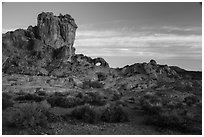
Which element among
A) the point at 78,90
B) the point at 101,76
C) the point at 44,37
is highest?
the point at 44,37

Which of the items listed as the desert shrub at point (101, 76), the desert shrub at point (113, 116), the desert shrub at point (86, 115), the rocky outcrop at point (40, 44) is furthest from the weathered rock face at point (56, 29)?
the desert shrub at point (113, 116)

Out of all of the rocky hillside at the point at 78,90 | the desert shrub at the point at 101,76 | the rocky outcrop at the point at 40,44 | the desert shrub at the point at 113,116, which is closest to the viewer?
the rocky hillside at the point at 78,90

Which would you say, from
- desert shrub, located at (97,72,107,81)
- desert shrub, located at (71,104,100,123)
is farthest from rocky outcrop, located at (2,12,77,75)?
desert shrub, located at (71,104,100,123)

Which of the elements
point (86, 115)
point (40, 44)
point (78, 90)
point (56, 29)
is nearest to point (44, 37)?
point (56, 29)

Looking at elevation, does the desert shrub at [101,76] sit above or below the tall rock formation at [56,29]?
below

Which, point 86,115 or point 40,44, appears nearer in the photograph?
point 86,115

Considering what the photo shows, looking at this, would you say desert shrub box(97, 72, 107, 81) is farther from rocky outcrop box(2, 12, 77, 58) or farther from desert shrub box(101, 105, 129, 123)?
desert shrub box(101, 105, 129, 123)

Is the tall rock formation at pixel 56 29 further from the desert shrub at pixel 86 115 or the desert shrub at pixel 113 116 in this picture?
the desert shrub at pixel 113 116

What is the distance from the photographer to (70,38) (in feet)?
216

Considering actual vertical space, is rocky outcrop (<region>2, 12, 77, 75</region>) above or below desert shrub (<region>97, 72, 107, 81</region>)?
above

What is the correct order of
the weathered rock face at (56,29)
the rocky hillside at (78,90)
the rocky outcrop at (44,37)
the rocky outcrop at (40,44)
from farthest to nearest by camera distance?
the weathered rock face at (56,29) < the rocky outcrop at (44,37) < the rocky outcrop at (40,44) < the rocky hillside at (78,90)

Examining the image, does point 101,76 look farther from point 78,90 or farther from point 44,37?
point 44,37

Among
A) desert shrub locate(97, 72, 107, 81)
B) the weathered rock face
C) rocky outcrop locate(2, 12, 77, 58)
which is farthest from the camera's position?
the weathered rock face

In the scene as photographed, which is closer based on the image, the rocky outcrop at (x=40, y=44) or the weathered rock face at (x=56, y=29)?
the rocky outcrop at (x=40, y=44)
